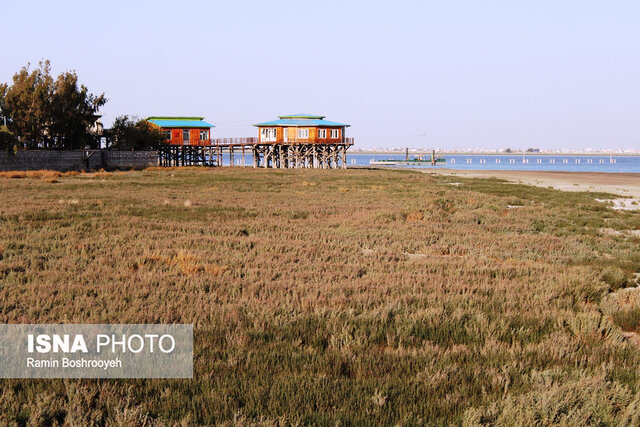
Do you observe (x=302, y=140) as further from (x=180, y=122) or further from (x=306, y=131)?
(x=180, y=122)

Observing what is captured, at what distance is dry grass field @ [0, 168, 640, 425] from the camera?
190 inches

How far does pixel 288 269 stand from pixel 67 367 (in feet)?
17.6

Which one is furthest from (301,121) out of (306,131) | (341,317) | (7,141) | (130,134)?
(341,317)

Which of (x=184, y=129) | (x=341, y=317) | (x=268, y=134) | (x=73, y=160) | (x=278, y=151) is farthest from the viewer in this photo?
(x=278, y=151)

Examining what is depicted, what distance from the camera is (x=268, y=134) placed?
296 feet

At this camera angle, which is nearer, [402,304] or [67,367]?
[67,367]

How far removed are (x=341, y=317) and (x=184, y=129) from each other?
274 ft

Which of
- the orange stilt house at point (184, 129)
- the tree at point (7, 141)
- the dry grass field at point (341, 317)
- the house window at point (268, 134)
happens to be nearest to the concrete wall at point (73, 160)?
the tree at point (7, 141)

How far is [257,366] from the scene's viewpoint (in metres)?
5.69

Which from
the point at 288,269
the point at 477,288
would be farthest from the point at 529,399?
Result: the point at 288,269

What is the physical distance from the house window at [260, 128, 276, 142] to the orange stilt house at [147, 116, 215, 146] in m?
8.40

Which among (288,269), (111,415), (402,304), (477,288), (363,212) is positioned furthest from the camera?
(363,212)

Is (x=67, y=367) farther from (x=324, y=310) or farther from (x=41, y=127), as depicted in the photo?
(x=41, y=127)

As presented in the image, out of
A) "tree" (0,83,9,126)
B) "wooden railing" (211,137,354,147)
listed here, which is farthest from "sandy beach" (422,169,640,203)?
"tree" (0,83,9,126)
